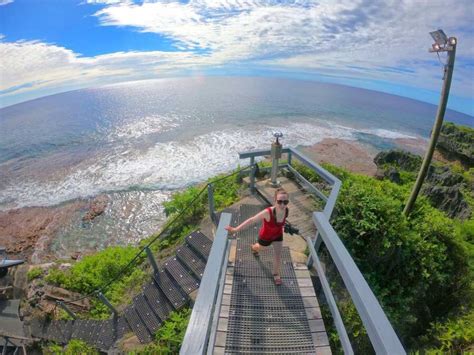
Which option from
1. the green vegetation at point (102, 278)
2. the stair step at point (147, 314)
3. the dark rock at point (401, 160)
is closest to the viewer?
the stair step at point (147, 314)

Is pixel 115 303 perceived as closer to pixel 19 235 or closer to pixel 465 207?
pixel 19 235

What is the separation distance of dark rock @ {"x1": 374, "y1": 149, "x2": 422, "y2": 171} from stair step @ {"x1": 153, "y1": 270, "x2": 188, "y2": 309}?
22563 millimetres

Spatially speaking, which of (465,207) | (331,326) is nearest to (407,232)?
(331,326)

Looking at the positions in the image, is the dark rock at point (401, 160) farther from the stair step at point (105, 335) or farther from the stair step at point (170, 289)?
the stair step at point (105, 335)

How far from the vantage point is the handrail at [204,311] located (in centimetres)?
167

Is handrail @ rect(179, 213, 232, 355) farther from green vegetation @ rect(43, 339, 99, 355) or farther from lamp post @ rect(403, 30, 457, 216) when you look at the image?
lamp post @ rect(403, 30, 457, 216)

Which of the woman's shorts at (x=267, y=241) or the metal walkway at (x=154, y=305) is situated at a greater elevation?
the woman's shorts at (x=267, y=241)

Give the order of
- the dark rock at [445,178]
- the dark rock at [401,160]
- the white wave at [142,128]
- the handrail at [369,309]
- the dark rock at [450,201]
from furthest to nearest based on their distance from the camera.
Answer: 1. the white wave at [142,128]
2. the dark rock at [401,160]
3. the dark rock at [445,178]
4. the dark rock at [450,201]
5. the handrail at [369,309]

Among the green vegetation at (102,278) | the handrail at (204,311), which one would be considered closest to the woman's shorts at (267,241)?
the handrail at (204,311)

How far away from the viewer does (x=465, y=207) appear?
13.3 meters

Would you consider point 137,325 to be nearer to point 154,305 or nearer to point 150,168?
point 154,305

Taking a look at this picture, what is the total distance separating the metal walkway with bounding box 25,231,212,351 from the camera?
6230 millimetres

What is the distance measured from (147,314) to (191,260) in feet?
6.09

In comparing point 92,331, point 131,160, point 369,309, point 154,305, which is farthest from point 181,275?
point 131,160
